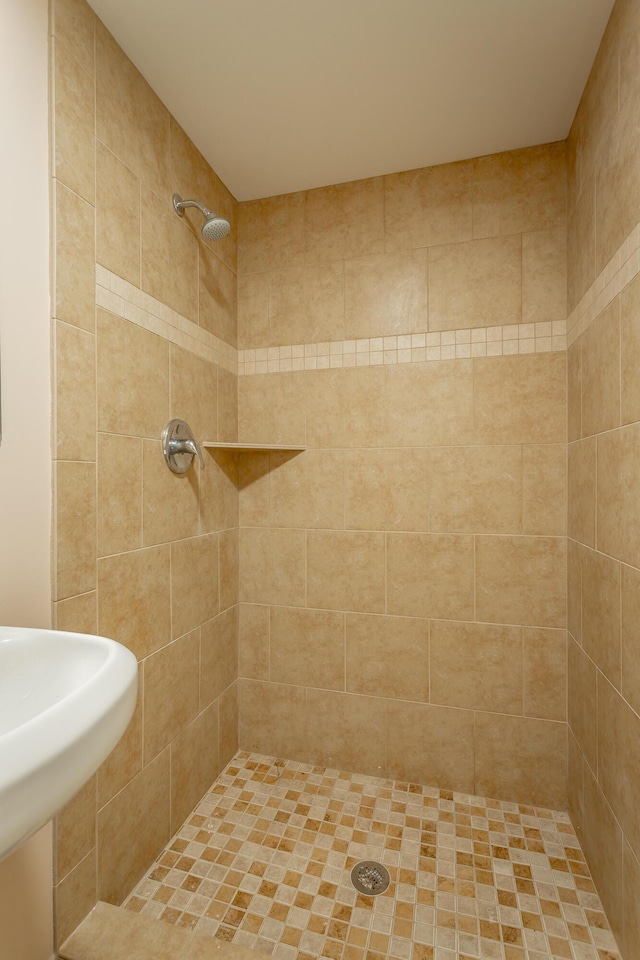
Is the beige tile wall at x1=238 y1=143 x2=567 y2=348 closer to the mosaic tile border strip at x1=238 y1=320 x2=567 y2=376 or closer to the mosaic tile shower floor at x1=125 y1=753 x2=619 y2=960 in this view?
the mosaic tile border strip at x1=238 y1=320 x2=567 y2=376

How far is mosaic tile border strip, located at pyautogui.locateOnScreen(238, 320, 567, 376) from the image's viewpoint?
1.78 metres

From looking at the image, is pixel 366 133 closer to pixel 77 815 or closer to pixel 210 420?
pixel 210 420

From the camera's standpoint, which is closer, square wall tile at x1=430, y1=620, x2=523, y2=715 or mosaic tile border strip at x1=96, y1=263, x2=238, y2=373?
mosaic tile border strip at x1=96, y1=263, x2=238, y2=373

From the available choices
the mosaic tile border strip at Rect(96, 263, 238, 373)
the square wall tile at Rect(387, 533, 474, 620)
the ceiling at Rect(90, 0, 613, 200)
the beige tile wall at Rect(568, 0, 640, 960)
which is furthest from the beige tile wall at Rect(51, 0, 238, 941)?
the beige tile wall at Rect(568, 0, 640, 960)

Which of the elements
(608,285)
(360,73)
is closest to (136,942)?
(608,285)

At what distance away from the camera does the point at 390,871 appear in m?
1.46

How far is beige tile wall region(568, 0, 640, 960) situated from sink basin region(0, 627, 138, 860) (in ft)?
3.71

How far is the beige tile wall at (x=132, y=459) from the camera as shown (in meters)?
1.18

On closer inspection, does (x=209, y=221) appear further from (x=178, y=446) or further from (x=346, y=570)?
(x=346, y=570)

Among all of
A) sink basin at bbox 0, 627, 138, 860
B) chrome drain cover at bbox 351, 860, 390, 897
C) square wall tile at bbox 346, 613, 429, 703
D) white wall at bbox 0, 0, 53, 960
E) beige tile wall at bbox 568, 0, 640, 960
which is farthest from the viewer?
square wall tile at bbox 346, 613, 429, 703

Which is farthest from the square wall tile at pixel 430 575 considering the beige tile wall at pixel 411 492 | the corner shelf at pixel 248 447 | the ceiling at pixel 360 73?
the ceiling at pixel 360 73

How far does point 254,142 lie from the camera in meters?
1.76

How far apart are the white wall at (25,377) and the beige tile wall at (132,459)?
3cm

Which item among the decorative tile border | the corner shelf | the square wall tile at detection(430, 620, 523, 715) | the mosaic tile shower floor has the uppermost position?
the decorative tile border
